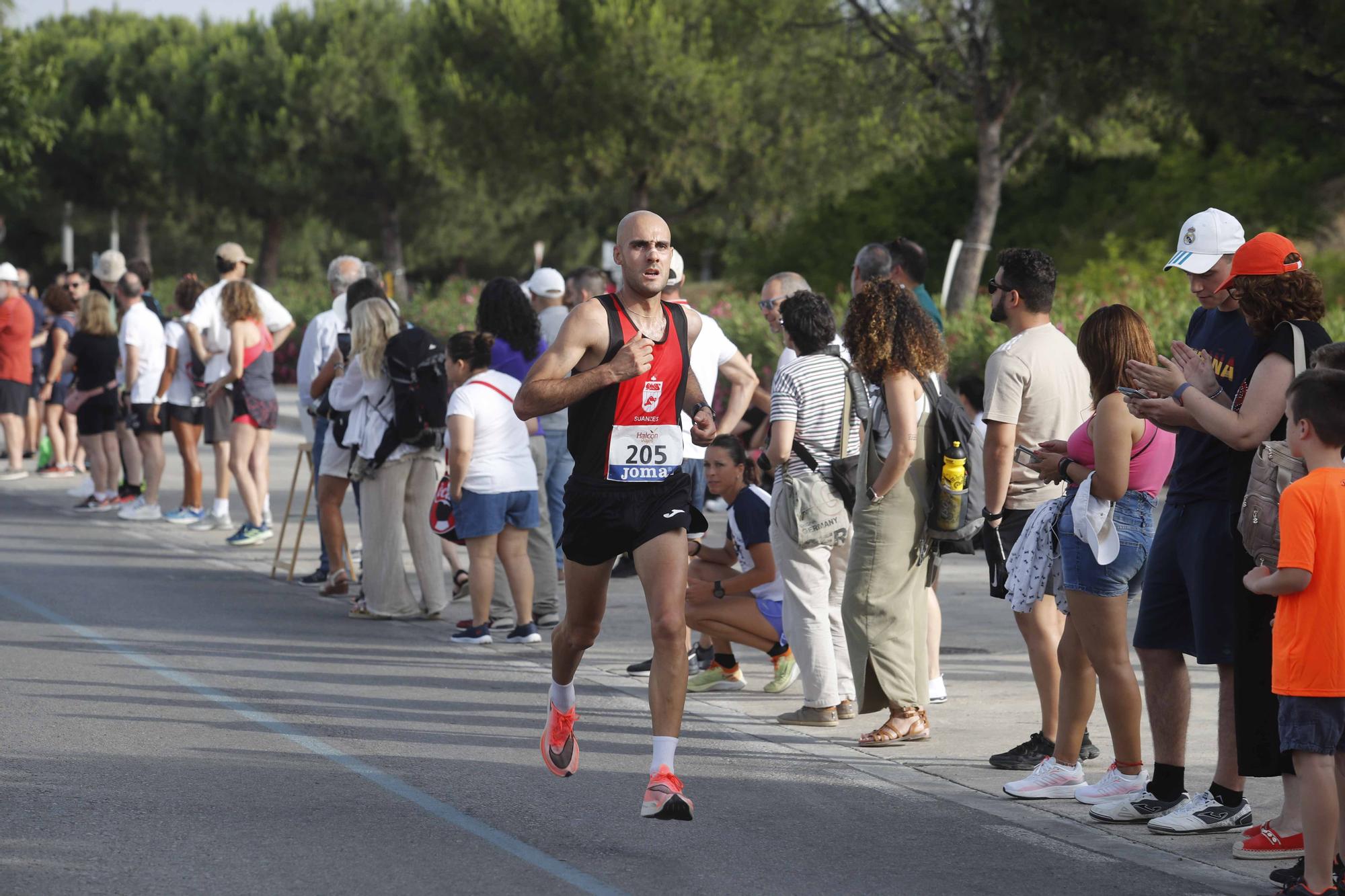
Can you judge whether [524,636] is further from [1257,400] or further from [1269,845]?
[1257,400]

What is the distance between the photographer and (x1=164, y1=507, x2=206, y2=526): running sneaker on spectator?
14.6m

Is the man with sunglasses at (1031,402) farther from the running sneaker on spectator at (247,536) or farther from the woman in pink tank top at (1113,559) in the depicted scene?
the running sneaker on spectator at (247,536)

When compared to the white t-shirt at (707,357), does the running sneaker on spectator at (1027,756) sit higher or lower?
lower

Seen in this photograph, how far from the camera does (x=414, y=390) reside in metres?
9.89

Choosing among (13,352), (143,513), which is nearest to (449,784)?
(143,513)

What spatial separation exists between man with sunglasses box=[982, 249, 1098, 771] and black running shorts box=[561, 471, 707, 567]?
1.37m

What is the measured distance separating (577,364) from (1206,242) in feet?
7.17

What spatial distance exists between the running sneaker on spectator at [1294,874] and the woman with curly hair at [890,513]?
2.19 m

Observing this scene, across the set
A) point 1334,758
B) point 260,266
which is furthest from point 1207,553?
point 260,266

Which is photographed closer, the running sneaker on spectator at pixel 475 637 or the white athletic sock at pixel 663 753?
the white athletic sock at pixel 663 753

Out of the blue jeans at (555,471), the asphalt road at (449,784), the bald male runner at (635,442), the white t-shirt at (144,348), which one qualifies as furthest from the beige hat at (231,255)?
→ the bald male runner at (635,442)

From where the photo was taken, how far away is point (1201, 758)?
681 centimetres

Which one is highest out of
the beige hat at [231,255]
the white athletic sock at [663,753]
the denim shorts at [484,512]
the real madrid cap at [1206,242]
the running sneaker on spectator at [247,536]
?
the beige hat at [231,255]

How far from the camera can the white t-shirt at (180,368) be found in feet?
45.2
